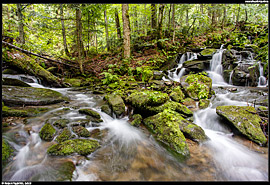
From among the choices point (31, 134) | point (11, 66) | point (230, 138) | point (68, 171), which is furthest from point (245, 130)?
point (11, 66)

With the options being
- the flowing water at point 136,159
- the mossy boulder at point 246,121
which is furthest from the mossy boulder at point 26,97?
the mossy boulder at point 246,121

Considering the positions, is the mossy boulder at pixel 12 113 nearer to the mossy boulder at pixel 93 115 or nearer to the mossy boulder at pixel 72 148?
the mossy boulder at pixel 93 115

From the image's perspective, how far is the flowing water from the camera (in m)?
2.35

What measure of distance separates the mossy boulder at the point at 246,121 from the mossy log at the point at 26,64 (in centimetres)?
838

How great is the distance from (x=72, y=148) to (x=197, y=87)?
5470mm

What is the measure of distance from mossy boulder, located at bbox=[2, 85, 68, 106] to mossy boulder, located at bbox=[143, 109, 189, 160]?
3.95 m

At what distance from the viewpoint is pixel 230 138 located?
3490 millimetres

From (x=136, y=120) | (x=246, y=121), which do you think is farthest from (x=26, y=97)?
(x=246, y=121)

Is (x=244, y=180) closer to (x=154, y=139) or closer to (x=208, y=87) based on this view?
(x=154, y=139)

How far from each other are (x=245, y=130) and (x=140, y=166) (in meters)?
2.83

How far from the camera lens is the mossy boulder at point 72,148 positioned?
8.82 feet

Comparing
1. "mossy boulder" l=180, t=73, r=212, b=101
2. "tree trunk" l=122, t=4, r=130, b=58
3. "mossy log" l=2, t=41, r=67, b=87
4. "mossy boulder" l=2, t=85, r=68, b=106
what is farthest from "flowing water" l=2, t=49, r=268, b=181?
"tree trunk" l=122, t=4, r=130, b=58

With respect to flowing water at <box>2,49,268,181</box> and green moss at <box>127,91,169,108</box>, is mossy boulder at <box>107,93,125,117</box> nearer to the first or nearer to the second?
green moss at <box>127,91,169,108</box>

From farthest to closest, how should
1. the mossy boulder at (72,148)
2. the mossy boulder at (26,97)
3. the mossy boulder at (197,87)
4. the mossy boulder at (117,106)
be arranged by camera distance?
the mossy boulder at (197,87) < the mossy boulder at (117,106) < the mossy boulder at (26,97) < the mossy boulder at (72,148)
